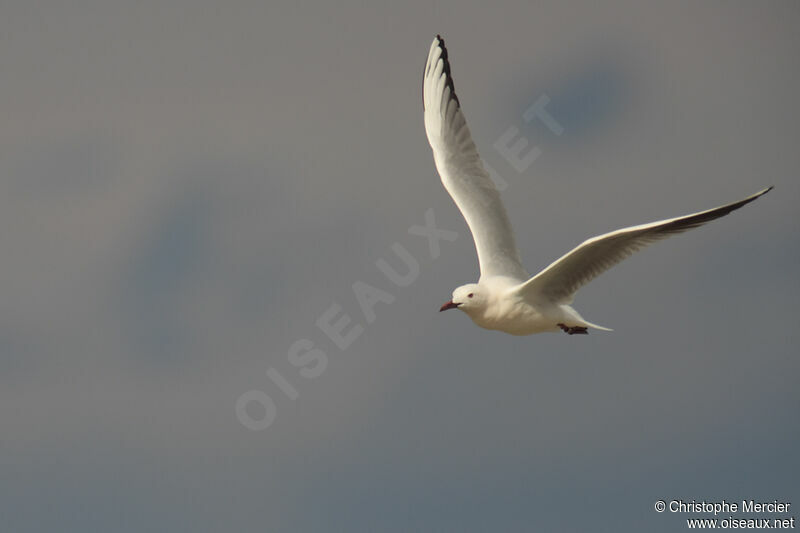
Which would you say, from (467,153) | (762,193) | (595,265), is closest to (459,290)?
(595,265)

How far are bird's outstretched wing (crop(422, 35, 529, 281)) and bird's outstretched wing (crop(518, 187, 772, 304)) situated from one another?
1137 mm

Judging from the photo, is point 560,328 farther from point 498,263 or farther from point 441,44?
point 441,44

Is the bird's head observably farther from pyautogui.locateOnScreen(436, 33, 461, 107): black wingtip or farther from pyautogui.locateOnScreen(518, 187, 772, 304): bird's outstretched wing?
pyautogui.locateOnScreen(436, 33, 461, 107): black wingtip

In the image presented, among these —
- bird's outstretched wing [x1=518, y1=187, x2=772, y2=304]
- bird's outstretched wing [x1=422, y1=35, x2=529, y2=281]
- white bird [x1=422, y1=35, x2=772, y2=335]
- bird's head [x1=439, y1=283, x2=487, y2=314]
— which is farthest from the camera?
bird's outstretched wing [x1=422, y1=35, x2=529, y2=281]

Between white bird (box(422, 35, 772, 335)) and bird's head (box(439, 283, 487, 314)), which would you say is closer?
white bird (box(422, 35, 772, 335))

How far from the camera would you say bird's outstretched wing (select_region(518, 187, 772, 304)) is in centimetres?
1205

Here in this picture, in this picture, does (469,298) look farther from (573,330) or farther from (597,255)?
(597,255)

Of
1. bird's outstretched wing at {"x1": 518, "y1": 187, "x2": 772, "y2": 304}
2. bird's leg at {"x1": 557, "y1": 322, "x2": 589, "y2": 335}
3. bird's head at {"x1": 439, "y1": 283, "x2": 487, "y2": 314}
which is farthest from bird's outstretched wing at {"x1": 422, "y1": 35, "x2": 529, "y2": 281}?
bird's outstretched wing at {"x1": 518, "y1": 187, "x2": 772, "y2": 304}

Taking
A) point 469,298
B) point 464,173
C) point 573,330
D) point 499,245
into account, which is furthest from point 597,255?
point 464,173

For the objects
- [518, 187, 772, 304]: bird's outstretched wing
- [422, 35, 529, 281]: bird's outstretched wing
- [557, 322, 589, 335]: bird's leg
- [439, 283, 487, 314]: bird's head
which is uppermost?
[422, 35, 529, 281]: bird's outstretched wing

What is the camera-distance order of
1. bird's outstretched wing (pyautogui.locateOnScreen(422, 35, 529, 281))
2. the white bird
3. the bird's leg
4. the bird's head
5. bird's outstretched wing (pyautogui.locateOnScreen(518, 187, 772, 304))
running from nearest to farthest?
bird's outstretched wing (pyautogui.locateOnScreen(518, 187, 772, 304)) → the white bird → the bird's head → the bird's leg → bird's outstretched wing (pyautogui.locateOnScreen(422, 35, 529, 281))

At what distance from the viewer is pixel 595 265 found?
13.2 meters

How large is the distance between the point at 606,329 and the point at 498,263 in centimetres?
225

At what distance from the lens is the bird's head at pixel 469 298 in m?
13.8
